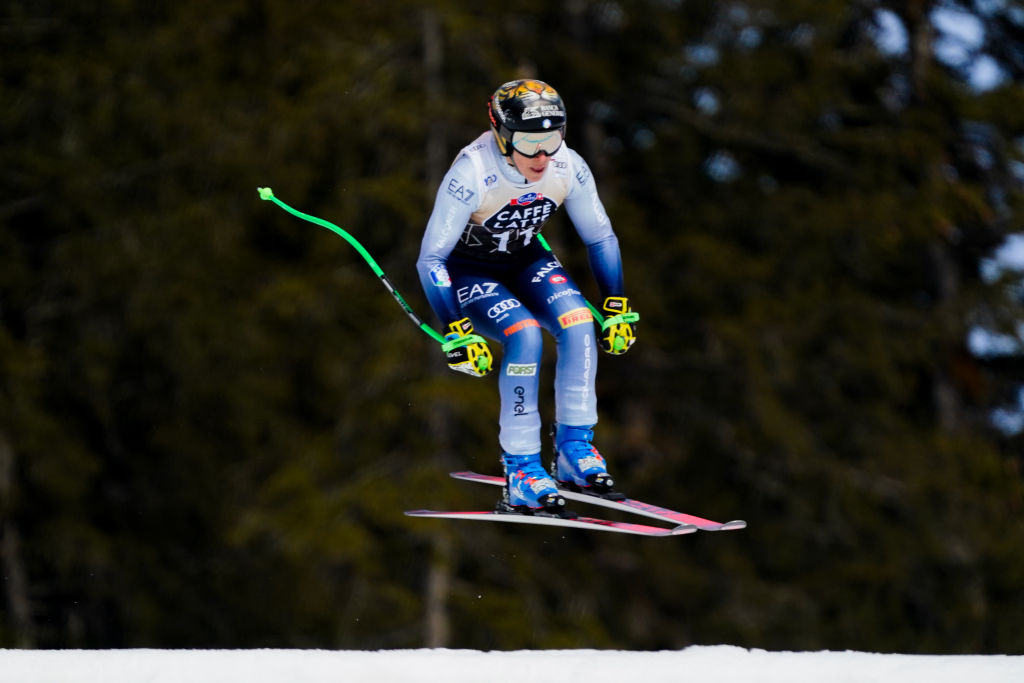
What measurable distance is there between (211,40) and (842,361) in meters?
9.91

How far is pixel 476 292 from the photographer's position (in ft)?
23.8

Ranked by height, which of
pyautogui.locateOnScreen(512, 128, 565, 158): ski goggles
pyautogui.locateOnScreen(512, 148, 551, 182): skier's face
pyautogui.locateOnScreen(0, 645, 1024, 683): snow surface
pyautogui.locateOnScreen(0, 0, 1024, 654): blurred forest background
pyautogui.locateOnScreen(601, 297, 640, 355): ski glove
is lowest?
pyautogui.locateOnScreen(0, 645, 1024, 683): snow surface

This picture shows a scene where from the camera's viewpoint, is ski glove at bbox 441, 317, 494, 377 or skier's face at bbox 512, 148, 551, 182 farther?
skier's face at bbox 512, 148, 551, 182

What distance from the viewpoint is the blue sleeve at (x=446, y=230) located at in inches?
264

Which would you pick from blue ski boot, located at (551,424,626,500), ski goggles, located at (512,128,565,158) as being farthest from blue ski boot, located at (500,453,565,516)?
ski goggles, located at (512,128,565,158)

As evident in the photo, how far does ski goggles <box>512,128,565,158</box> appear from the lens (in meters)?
6.60

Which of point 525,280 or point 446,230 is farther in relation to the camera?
point 525,280

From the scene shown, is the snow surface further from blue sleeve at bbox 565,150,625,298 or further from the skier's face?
the skier's face

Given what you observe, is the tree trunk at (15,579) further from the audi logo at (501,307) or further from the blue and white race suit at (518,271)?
the audi logo at (501,307)

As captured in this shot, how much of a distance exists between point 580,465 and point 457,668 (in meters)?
1.42

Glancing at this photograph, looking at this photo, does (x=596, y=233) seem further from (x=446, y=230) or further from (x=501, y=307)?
(x=446, y=230)

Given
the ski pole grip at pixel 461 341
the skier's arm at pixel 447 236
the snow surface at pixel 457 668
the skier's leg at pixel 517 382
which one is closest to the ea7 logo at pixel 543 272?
the skier's leg at pixel 517 382

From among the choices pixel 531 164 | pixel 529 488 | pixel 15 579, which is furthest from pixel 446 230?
pixel 15 579

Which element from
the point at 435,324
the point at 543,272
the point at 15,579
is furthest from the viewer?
the point at 15,579
